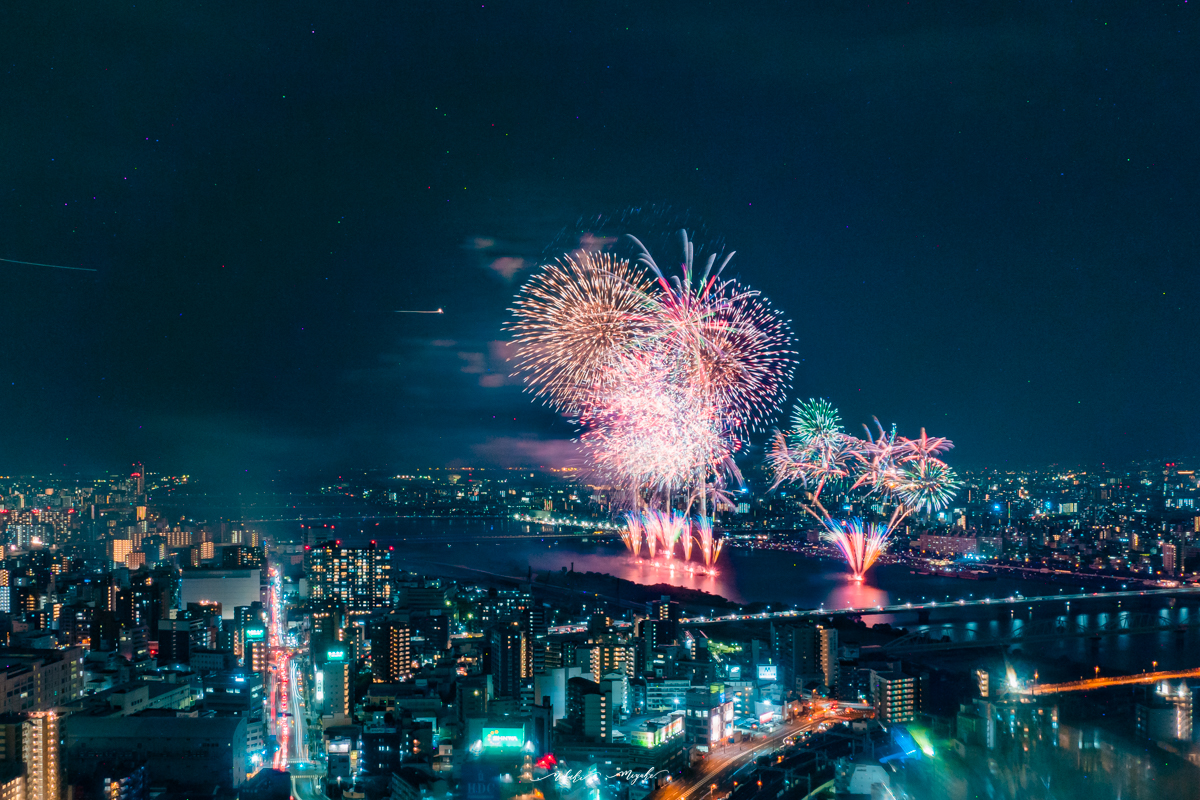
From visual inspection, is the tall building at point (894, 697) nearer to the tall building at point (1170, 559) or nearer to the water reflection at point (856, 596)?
the water reflection at point (856, 596)

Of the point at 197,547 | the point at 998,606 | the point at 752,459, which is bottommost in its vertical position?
the point at 998,606

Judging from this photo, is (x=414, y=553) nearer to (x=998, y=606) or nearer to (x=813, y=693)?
(x=998, y=606)

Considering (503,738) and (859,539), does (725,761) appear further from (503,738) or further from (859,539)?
(859,539)

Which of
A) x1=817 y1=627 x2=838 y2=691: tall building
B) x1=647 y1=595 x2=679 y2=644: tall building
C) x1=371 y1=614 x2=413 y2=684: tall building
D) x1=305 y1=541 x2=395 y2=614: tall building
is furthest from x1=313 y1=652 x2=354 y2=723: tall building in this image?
x1=305 y1=541 x2=395 y2=614: tall building

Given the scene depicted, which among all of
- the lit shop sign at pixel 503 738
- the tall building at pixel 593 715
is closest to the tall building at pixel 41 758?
the lit shop sign at pixel 503 738

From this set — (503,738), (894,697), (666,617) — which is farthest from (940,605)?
(503,738)

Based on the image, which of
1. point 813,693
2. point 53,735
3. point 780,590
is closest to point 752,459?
point 780,590

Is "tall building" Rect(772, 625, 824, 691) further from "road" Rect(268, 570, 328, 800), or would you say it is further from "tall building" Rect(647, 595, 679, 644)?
"road" Rect(268, 570, 328, 800)
